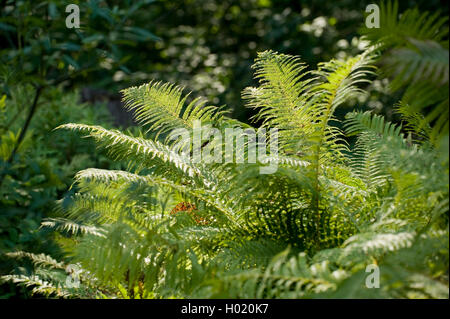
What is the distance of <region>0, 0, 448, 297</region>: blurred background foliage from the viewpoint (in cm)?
156

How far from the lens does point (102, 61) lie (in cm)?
151

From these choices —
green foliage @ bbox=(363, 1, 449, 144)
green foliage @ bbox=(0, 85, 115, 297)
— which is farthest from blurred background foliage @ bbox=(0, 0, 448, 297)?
green foliage @ bbox=(363, 1, 449, 144)

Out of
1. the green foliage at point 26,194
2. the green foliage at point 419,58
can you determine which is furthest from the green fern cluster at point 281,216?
the green foliage at point 26,194

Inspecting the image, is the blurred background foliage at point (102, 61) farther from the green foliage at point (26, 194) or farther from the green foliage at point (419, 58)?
the green foliage at point (419, 58)

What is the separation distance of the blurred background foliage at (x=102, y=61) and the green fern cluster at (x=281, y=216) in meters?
0.30

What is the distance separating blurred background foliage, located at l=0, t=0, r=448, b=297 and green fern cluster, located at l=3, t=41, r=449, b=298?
30cm

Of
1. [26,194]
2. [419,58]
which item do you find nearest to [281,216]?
[419,58]

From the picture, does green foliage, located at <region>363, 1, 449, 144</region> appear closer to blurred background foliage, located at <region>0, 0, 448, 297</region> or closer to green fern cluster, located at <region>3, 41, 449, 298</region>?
green fern cluster, located at <region>3, 41, 449, 298</region>

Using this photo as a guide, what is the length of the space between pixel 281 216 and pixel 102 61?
0.80 meters

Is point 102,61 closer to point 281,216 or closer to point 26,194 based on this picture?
point 281,216

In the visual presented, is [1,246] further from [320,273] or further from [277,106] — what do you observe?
[320,273]

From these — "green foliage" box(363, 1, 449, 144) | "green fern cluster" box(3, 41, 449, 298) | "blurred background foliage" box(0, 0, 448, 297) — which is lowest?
"green fern cluster" box(3, 41, 449, 298)
